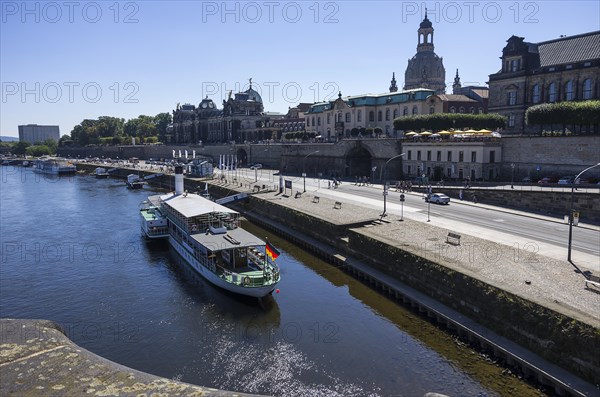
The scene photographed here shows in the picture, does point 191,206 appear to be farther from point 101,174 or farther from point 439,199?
point 101,174

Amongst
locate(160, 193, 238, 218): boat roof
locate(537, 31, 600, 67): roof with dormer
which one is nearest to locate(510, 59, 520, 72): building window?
locate(537, 31, 600, 67): roof with dormer

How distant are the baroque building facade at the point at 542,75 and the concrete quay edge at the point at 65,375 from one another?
224 feet

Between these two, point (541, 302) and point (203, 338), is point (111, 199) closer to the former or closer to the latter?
point (203, 338)

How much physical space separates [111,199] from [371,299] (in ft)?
223

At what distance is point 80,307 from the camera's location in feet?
104

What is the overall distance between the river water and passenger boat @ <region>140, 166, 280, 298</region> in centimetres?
136

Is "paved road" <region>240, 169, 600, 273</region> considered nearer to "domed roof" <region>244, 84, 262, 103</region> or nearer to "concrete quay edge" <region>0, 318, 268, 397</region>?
"concrete quay edge" <region>0, 318, 268, 397</region>

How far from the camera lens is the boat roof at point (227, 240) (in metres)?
33.9

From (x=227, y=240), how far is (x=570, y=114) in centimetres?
4639

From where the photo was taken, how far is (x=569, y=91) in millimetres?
67375

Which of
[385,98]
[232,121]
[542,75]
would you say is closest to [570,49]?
[542,75]

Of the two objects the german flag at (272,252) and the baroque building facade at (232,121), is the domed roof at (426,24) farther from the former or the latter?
the german flag at (272,252)

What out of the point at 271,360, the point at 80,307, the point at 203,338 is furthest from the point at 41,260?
the point at 271,360

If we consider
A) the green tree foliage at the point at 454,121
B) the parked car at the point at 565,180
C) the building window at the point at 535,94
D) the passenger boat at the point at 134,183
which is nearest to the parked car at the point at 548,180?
the parked car at the point at 565,180
